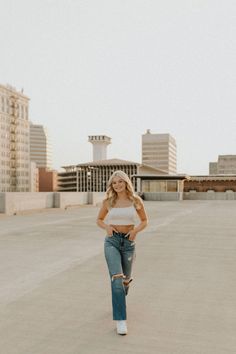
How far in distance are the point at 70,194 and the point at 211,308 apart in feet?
85.7

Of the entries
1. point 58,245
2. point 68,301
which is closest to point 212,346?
point 68,301

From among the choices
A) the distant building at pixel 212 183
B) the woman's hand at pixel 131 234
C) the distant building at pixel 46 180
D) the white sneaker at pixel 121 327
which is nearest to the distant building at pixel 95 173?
the distant building at pixel 46 180

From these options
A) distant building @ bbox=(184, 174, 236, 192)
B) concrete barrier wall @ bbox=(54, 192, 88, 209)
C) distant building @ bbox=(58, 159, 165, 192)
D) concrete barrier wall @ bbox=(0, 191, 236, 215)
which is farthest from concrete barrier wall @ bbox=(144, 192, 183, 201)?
distant building @ bbox=(58, 159, 165, 192)

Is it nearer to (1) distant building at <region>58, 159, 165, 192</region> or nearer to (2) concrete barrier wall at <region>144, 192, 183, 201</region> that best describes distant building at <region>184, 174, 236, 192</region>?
(1) distant building at <region>58, 159, 165, 192</region>

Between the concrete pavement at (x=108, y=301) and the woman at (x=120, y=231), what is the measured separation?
516 millimetres

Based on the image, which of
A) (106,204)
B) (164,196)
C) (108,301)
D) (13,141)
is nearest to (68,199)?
(164,196)

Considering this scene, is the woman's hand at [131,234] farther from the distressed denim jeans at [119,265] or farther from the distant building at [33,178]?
the distant building at [33,178]

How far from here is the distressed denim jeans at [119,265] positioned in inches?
159

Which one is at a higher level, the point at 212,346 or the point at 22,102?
the point at 22,102

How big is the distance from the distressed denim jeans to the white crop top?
5.5 inches

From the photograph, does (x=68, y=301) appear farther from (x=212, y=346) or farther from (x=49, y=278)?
(x=212, y=346)

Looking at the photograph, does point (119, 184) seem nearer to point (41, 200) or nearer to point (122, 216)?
point (122, 216)

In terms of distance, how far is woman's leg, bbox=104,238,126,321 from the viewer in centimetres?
399

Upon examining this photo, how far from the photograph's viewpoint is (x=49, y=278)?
6.44 meters
